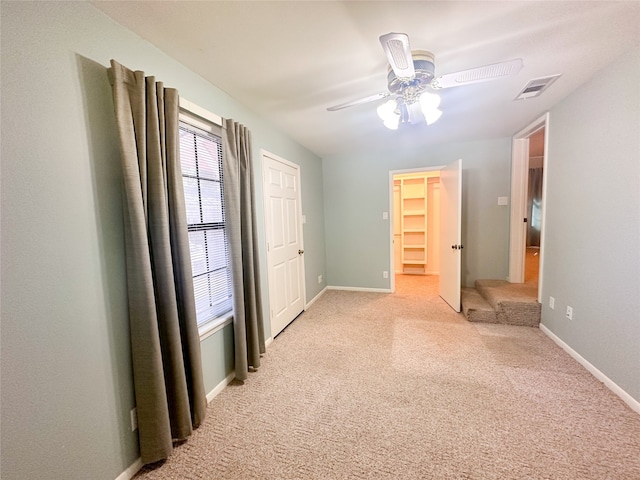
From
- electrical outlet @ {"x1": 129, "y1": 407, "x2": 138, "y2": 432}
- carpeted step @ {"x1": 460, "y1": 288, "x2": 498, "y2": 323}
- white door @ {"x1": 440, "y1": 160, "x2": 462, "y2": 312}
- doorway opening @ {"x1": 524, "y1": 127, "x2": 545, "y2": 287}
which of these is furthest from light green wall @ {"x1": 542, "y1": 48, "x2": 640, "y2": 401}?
doorway opening @ {"x1": 524, "y1": 127, "x2": 545, "y2": 287}

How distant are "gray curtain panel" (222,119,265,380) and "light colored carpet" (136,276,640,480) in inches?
11.0

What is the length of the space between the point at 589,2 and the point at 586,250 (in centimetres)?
173

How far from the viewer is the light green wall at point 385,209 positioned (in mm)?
3668

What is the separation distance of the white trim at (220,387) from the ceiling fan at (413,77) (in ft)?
7.75


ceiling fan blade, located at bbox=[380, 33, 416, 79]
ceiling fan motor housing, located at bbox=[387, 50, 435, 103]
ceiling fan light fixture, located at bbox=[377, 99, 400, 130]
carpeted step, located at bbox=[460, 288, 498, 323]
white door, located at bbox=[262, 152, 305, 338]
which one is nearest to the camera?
ceiling fan blade, located at bbox=[380, 33, 416, 79]

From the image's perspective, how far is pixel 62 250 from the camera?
1.09 m

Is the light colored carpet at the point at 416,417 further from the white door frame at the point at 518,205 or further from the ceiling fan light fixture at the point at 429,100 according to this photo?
the ceiling fan light fixture at the point at 429,100

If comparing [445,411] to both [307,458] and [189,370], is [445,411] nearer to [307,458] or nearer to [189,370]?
[307,458]

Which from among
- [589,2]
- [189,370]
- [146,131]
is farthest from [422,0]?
[189,370]

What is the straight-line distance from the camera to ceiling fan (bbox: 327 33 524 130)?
3.81ft

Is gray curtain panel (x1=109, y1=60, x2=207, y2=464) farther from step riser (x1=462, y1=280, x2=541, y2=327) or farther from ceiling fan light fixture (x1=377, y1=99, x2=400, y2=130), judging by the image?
step riser (x1=462, y1=280, x2=541, y2=327)

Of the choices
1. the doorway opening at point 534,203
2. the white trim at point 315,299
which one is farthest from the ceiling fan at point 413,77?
the doorway opening at point 534,203

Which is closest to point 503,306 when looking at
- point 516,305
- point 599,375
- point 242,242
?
point 516,305

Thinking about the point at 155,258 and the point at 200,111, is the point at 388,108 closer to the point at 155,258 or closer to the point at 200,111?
the point at 200,111
